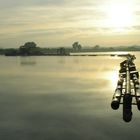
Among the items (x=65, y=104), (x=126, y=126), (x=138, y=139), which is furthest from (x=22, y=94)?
(x=138, y=139)

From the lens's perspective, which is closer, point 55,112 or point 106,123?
point 106,123

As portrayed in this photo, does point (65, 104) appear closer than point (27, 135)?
No

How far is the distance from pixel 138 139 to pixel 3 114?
875 centimetres

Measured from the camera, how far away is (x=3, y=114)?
73.6 ft

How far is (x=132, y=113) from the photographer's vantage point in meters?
22.5

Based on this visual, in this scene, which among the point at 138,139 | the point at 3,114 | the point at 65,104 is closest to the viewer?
the point at 138,139

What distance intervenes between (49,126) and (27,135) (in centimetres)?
200

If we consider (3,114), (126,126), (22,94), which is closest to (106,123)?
(126,126)

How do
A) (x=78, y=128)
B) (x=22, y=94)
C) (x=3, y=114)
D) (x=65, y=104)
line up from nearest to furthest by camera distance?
(x=78, y=128) < (x=3, y=114) < (x=65, y=104) < (x=22, y=94)

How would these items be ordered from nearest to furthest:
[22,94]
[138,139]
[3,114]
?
[138,139]
[3,114]
[22,94]

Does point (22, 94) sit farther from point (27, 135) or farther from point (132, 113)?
point (27, 135)

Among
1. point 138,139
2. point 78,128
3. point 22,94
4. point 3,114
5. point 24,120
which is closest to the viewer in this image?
point 138,139

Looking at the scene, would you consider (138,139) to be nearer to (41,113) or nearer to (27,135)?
(27,135)

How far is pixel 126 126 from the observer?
63.7ft
